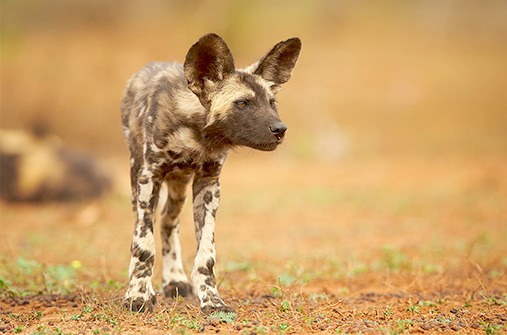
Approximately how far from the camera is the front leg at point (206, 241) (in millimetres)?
3695

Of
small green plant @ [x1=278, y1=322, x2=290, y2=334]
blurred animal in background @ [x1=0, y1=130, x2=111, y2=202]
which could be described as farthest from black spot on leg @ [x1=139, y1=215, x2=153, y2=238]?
blurred animal in background @ [x1=0, y1=130, x2=111, y2=202]

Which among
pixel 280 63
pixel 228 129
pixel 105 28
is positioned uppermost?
pixel 105 28

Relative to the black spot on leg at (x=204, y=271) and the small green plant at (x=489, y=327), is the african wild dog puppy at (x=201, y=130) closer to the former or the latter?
the black spot on leg at (x=204, y=271)

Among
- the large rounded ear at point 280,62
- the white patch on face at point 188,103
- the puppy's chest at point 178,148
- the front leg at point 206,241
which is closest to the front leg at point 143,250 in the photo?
the puppy's chest at point 178,148

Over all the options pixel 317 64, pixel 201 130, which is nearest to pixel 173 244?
pixel 201 130

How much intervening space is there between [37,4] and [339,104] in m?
14.1

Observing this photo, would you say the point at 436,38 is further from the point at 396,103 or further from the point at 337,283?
the point at 337,283

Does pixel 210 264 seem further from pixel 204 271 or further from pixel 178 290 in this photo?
pixel 178 290

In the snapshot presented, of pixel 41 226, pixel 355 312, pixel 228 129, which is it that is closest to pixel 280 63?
pixel 228 129

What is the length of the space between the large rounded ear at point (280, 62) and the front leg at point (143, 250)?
1.30 m

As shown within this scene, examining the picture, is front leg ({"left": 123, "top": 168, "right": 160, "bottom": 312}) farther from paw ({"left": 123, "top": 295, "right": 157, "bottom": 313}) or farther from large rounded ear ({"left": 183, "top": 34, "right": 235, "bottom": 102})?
large rounded ear ({"left": 183, "top": 34, "right": 235, "bottom": 102})

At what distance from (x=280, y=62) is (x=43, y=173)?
25.1 ft

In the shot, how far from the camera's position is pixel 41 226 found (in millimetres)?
8375

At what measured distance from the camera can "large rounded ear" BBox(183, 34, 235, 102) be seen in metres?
3.63
